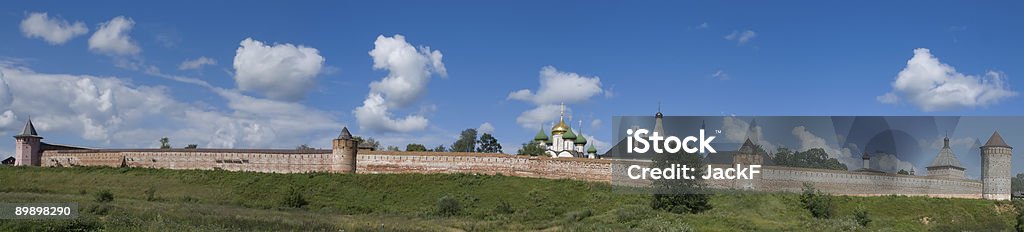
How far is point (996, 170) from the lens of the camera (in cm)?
4791

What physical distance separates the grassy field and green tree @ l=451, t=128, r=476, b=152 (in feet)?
156

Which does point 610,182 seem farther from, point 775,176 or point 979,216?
point 979,216

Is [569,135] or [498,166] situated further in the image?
[569,135]

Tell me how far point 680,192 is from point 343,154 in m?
19.5

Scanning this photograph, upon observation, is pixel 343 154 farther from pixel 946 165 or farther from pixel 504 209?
pixel 946 165

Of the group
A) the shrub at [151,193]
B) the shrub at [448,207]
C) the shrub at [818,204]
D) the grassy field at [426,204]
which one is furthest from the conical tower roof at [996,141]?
the shrub at [151,193]

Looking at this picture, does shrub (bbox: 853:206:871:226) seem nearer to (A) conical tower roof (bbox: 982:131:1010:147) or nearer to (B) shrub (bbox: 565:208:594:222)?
(B) shrub (bbox: 565:208:594:222)

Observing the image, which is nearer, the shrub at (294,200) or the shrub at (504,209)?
the shrub at (504,209)

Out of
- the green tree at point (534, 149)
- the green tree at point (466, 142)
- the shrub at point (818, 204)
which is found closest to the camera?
the shrub at point (818, 204)

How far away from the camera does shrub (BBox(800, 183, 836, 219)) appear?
1474 inches

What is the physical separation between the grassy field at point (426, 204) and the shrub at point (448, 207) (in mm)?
272

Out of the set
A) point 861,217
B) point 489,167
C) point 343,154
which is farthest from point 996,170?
point 343,154

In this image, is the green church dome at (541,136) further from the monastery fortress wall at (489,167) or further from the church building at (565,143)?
the monastery fortress wall at (489,167)

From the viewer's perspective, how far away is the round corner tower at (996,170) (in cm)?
4791
